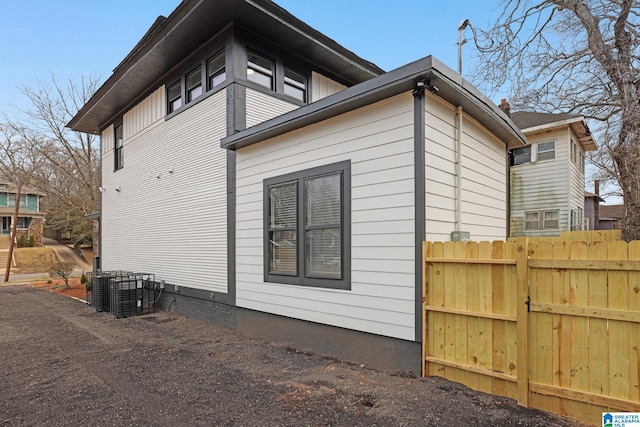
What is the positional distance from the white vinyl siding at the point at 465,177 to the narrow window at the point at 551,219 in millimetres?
8536

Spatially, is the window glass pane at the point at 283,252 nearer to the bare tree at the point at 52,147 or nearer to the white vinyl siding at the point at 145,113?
the white vinyl siding at the point at 145,113

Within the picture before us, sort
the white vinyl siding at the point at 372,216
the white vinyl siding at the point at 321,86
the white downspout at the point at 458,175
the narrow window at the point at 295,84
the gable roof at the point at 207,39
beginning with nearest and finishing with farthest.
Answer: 1. the white vinyl siding at the point at 372,216
2. the white downspout at the point at 458,175
3. the gable roof at the point at 207,39
4. the narrow window at the point at 295,84
5. the white vinyl siding at the point at 321,86

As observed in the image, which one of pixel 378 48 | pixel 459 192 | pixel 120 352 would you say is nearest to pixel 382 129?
pixel 459 192

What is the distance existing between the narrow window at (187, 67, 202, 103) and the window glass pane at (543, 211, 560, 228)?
524 inches

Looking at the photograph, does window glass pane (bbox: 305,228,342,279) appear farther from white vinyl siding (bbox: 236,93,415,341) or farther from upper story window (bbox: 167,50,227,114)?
upper story window (bbox: 167,50,227,114)

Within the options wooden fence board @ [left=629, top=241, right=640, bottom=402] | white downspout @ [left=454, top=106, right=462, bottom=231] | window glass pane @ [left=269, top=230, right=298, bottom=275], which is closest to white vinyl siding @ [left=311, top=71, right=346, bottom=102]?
window glass pane @ [left=269, top=230, right=298, bottom=275]

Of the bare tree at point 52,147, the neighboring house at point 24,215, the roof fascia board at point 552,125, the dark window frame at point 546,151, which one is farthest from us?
the neighboring house at point 24,215

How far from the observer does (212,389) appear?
378 cm

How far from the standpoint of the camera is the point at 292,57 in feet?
25.4

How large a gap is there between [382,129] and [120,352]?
5.12 metres

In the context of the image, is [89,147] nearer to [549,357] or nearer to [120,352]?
[120,352]

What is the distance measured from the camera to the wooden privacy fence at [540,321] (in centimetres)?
274

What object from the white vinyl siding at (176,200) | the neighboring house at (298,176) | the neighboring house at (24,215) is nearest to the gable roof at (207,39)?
the neighboring house at (298,176)

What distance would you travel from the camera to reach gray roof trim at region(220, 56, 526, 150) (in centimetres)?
384
